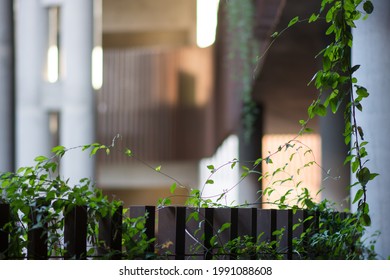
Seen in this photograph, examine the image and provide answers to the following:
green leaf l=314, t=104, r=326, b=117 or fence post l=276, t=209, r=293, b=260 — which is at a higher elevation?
green leaf l=314, t=104, r=326, b=117

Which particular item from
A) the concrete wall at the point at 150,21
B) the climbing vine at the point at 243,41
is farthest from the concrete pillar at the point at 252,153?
the concrete wall at the point at 150,21

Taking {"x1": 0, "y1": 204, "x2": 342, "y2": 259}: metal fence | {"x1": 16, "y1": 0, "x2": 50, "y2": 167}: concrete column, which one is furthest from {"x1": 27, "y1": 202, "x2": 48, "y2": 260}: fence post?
{"x1": 16, "y1": 0, "x2": 50, "y2": 167}: concrete column

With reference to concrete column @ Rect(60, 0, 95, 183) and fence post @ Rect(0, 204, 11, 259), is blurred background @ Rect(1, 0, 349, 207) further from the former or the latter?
fence post @ Rect(0, 204, 11, 259)

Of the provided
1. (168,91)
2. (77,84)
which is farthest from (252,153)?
(77,84)

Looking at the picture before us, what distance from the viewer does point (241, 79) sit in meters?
7.52

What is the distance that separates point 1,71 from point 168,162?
280 inches

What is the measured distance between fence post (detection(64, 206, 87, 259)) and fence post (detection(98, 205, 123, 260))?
0.21 feet

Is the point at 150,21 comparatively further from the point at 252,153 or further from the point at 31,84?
the point at 31,84

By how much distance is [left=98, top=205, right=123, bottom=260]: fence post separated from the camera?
1.83m

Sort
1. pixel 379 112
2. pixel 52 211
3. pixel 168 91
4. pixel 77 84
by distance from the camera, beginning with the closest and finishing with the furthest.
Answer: pixel 52 211
pixel 379 112
pixel 77 84
pixel 168 91

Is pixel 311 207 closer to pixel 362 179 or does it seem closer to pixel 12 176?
pixel 362 179

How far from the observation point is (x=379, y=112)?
275cm

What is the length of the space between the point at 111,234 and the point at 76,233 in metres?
0.10

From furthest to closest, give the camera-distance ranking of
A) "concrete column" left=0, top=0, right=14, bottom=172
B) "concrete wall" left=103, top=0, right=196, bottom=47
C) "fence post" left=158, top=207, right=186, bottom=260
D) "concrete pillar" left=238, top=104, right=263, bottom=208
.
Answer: "concrete wall" left=103, top=0, right=196, bottom=47 → "concrete pillar" left=238, top=104, right=263, bottom=208 → "concrete column" left=0, top=0, right=14, bottom=172 → "fence post" left=158, top=207, right=186, bottom=260
